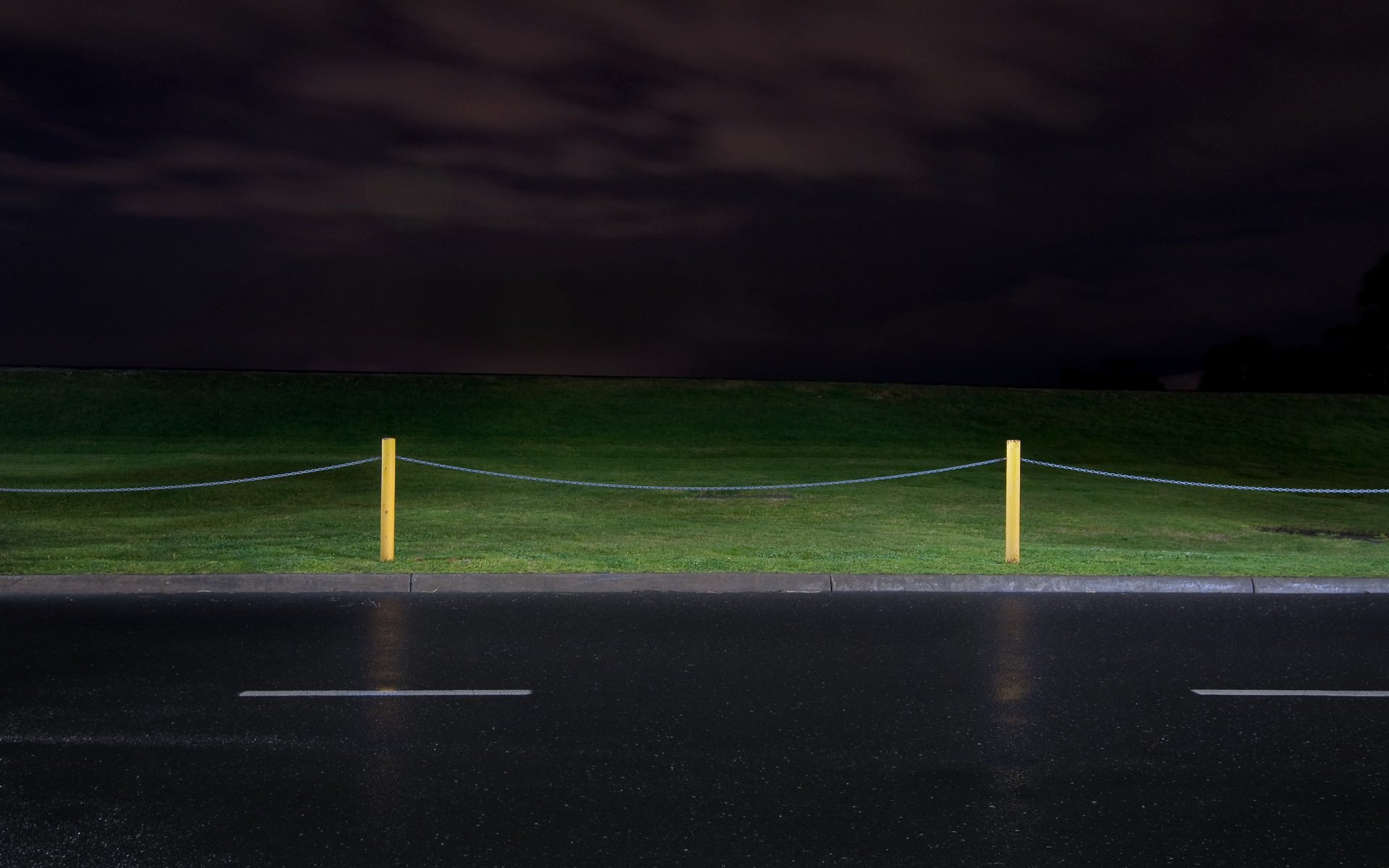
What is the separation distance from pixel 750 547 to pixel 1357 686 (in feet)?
24.1

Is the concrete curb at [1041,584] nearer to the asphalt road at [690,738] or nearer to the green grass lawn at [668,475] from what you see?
the green grass lawn at [668,475]

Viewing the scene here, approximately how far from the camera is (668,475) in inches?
1155

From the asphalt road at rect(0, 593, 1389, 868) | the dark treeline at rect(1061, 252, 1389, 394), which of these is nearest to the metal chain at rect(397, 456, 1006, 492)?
the asphalt road at rect(0, 593, 1389, 868)

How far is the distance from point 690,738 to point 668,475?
2353 cm

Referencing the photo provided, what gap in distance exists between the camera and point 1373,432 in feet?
177

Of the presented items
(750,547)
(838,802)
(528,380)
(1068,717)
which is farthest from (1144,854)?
(528,380)

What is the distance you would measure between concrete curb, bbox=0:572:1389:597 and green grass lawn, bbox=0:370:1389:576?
0.37m

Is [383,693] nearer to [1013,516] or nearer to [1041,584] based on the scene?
[1041,584]

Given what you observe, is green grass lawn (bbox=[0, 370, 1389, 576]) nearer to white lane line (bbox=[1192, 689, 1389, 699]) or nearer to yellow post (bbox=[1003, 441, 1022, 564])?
A: yellow post (bbox=[1003, 441, 1022, 564])

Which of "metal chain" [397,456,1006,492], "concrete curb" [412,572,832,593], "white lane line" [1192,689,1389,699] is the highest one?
"metal chain" [397,456,1006,492]

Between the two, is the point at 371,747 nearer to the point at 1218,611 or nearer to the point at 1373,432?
the point at 1218,611

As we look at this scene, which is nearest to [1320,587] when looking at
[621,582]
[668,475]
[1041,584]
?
[1041,584]

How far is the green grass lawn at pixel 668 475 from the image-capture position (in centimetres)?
1245

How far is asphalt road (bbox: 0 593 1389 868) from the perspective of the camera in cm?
449
